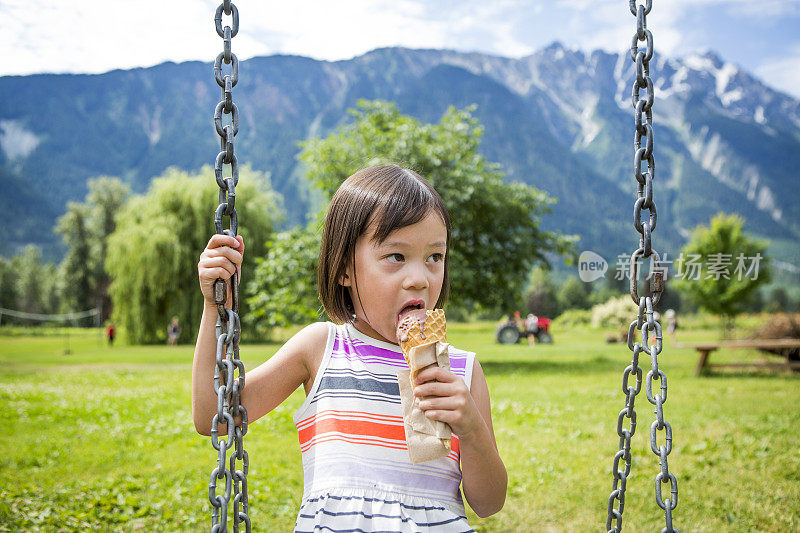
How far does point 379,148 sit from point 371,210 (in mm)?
11765

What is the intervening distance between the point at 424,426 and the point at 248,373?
22.3 inches

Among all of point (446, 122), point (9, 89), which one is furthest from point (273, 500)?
point (9, 89)

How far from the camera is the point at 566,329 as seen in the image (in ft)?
107

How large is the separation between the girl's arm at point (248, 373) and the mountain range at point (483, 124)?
66.1m

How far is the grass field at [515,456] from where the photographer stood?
4305mm

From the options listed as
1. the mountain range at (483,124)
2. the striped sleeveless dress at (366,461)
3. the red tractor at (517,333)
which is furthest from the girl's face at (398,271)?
the mountain range at (483,124)

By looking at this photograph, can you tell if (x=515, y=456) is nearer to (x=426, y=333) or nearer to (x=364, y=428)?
(x=364, y=428)

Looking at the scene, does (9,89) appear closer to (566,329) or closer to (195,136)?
(195,136)

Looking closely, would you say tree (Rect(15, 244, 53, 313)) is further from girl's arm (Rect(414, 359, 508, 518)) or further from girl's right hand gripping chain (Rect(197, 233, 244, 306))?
girl's arm (Rect(414, 359, 508, 518))

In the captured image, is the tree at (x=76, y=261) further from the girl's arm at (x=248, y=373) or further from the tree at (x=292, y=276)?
the girl's arm at (x=248, y=373)

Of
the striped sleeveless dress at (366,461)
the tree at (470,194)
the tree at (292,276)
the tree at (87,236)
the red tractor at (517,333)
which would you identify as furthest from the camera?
the tree at (87,236)

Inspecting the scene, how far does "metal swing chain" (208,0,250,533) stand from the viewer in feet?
4.95

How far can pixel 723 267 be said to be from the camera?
2559 cm

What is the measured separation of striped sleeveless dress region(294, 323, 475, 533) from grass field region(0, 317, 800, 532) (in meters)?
2.67
